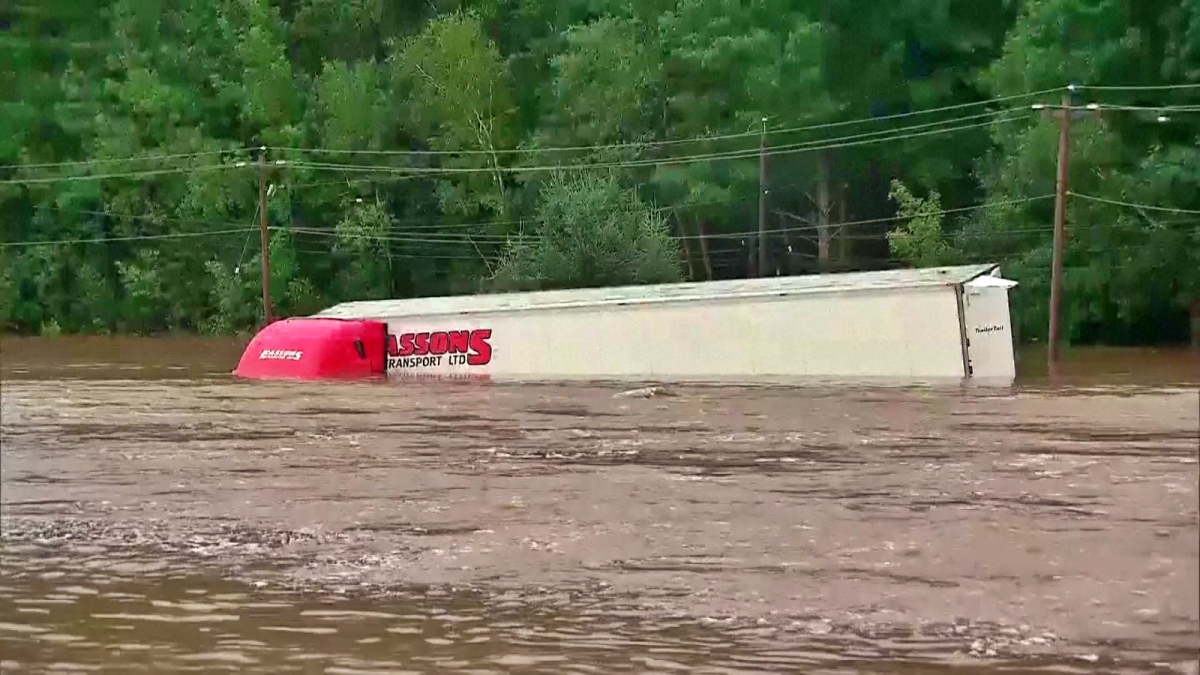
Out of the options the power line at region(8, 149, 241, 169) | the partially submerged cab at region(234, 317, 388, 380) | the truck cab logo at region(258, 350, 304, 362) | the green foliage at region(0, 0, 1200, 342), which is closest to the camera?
the partially submerged cab at region(234, 317, 388, 380)

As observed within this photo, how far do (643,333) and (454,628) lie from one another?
16.3 metres

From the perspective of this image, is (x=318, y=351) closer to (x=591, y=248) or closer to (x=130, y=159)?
(x=591, y=248)

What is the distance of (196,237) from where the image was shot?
52250 millimetres

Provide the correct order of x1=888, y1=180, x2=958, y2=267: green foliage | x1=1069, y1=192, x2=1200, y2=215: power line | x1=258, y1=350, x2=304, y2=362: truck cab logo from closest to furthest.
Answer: x1=258, y1=350, x2=304, y2=362: truck cab logo < x1=1069, y1=192, x2=1200, y2=215: power line < x1=888, y1=180, x2=958, y2=267: green foliage

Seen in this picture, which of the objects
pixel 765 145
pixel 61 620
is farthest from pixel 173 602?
pixel 765 145

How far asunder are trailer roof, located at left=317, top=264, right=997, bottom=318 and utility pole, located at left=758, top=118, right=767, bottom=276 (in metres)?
15.3

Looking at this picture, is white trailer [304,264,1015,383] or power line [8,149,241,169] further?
power line [8,149,241,169]

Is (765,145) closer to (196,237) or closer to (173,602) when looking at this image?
(196,237)

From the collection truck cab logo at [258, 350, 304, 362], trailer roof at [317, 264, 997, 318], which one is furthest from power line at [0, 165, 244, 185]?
truck cab logo at [258, 350, 304, 362]

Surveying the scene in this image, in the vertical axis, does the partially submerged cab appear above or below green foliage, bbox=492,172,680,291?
below

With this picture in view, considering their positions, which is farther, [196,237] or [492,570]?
[196,237]

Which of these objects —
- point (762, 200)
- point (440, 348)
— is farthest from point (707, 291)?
point (762, 200)

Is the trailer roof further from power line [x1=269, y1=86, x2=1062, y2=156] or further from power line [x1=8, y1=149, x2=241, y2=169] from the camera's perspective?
power line [x1=8, y1=149, x2=241, y2=169]

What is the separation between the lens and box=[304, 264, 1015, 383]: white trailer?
75.2 feet
